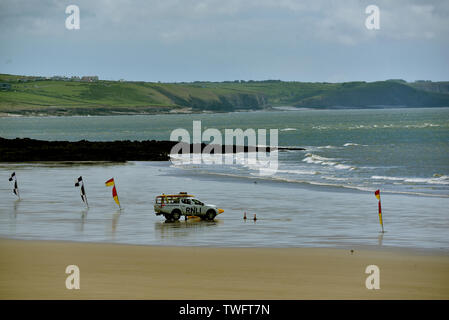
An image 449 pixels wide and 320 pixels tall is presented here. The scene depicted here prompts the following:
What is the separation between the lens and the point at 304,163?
252 feet

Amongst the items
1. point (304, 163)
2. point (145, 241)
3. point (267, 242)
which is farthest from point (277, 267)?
point (304, 163)

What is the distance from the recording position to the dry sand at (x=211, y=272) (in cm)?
1795

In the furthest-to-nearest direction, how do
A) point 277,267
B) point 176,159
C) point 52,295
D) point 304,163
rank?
1. point 176,159
2. point 304,163
3. point 277,267
4. point 52,295

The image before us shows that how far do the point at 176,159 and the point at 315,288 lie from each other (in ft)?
216

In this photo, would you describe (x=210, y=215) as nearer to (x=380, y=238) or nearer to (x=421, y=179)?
(x=380, y=238)

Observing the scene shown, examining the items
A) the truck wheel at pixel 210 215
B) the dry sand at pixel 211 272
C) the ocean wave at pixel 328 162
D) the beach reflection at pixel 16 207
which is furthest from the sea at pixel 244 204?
the dry sand at pixel 211 272

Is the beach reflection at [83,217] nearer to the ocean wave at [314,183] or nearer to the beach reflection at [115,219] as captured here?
the beach reflection at [115,219]

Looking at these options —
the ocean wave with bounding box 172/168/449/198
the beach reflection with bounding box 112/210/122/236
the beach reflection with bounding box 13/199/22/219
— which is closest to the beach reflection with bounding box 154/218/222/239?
the beach reflection with bounding box 112/210/122/236

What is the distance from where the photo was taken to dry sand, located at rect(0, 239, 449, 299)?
1795 cm

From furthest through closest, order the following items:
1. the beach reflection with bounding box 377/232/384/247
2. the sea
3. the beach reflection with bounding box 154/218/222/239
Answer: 1. the beach reflection with bounding box 154/218/222/239
2. the sea
3. the beach reflection with bounding box 377/232/384/247

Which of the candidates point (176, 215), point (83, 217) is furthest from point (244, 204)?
point (83, 217)

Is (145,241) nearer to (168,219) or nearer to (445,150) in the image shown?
(168,219)

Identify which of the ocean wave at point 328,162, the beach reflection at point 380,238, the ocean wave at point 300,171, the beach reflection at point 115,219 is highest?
the ocean wave at point 328,162

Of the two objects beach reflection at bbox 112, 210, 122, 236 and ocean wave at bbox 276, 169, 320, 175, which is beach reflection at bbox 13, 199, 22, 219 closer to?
beach reflection at bbox 112, 210, 122, 236
